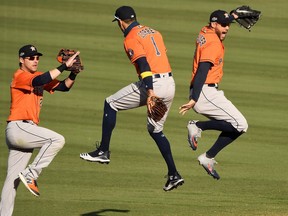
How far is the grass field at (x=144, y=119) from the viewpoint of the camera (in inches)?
619

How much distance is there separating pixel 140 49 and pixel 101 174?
4596 mm

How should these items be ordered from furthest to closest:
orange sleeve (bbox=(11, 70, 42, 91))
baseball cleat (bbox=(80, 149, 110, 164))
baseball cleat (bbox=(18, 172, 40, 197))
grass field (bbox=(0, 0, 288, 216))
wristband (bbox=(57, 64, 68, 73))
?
1. grass field (bbox=(0, 0, 288, 216))
2. baseball cleat (bbox=(80, 149, 110, 164))
3. orange sleeve (bbox=(11, 70, 42, 91))
4. baseball cleat (bbox=(18, 172, 40, 197))
5. wristband (bbox=(57, 64, 68, 73))

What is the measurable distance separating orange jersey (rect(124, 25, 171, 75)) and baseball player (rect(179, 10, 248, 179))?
441 millimetres

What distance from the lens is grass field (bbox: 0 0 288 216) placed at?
15711 mm

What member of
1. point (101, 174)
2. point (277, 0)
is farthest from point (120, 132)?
point (277, 0)

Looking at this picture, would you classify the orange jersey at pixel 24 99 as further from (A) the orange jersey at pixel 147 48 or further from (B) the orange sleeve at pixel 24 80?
(A) the orange jersey at pixel 147 48

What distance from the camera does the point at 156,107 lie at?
12617 millimetres

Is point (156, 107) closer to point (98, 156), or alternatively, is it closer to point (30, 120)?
point (98, 156)

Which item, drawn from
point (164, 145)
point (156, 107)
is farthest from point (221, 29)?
point (164, 145)

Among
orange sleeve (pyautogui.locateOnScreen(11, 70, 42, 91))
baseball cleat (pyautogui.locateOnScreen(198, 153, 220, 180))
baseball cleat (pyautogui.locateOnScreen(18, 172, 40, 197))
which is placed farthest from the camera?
baseball cleat (pyautogui.locateOnScreen(198, 153, 220, 180))

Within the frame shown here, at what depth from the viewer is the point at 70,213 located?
14977mm

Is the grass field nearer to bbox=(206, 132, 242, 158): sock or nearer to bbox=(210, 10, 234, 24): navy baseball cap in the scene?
bbox=(206, 132, 242, 158): sock

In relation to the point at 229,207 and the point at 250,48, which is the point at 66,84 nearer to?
the point at 229,207

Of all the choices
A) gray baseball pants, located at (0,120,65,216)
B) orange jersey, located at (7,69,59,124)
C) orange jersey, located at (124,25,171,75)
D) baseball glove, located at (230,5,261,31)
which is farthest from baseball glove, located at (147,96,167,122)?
baseball glove, located at (230,5,261,31)
